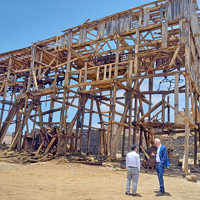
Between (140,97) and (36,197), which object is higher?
(140,97)

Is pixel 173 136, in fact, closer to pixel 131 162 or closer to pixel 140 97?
pixel 140 97

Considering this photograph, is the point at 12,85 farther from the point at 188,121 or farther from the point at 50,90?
the point at 188,121

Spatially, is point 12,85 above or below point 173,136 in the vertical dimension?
above

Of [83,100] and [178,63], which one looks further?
[83,100]

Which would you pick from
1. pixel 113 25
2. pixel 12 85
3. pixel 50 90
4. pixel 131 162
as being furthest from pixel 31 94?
pixel 131 162

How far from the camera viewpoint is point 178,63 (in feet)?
59.7

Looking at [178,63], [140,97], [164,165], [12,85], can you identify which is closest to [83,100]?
[140,97]

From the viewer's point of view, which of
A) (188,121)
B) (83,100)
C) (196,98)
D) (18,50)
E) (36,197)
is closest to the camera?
(36,197)

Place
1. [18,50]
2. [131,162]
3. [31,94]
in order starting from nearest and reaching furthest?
[131,162], [31,94], [18,50]

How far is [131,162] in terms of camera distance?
7.20 m

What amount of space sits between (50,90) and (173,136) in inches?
619

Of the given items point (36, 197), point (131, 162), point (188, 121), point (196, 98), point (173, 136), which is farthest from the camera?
point (173, 136)

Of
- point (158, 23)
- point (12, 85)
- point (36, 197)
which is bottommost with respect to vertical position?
point (36, 197)

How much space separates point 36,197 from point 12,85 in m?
20.7
